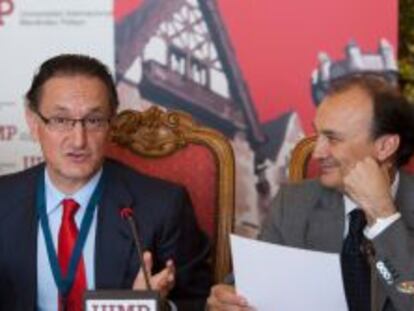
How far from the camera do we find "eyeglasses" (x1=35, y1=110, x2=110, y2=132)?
194 cm

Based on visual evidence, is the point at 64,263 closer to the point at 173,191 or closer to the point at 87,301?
the point at 173,191

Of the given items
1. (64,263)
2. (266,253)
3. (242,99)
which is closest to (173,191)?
(64,263)

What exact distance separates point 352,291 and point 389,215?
213 millimetres

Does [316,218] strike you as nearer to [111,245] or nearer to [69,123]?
[111,245]

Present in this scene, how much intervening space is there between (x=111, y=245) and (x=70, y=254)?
10cm

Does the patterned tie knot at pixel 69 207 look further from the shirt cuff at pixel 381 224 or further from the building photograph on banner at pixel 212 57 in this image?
the building photograph on banner at pixel 212 57

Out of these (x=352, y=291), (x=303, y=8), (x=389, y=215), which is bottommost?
(x=352, y=291)

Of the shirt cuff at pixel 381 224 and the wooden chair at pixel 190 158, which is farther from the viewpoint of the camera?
the wooden chair at pixel 190 158

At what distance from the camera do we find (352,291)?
70.5 inches

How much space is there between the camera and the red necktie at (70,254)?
1825 millimetres

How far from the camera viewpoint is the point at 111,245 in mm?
1938

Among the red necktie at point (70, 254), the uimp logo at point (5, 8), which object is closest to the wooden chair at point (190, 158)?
the red necktie at point (70, 254)

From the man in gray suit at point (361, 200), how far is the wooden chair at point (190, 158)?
0.24m

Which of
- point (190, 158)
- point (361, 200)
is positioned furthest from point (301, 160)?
point (361, 200)
